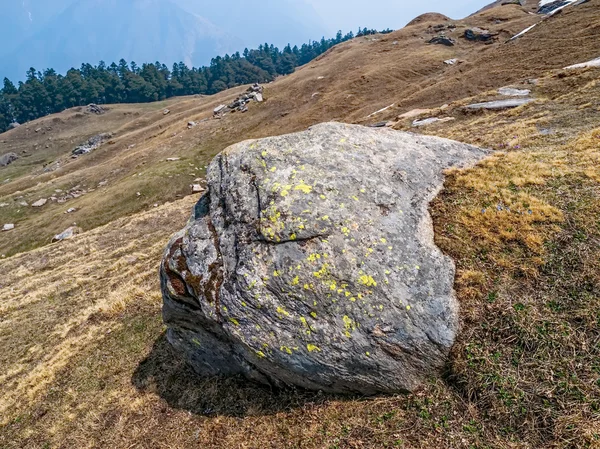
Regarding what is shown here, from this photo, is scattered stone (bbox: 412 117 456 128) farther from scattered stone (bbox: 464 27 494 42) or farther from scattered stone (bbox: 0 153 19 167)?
scattered stone (bbox: 0 153 19 167)

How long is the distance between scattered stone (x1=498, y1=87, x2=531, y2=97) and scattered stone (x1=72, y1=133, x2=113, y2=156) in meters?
99.5

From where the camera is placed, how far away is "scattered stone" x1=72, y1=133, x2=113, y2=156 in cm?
9269

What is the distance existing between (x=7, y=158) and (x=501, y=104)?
147137 mm

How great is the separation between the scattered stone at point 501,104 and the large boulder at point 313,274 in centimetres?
2472

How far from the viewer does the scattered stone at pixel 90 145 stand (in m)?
92.7

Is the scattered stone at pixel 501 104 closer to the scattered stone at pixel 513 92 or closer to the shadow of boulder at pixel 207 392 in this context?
the scattered stone at pixel 513 92

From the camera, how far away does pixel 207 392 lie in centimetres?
1154

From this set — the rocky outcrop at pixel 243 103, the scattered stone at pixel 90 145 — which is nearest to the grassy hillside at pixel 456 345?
the rocky outcrop at pixel 243 103

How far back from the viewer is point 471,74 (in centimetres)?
4747

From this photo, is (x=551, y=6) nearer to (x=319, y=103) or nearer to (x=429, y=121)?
(x=319, y=103)

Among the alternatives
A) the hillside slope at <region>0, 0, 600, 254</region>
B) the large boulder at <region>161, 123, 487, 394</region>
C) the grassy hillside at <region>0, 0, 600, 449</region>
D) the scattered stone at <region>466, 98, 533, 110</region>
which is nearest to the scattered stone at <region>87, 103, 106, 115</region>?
the hillside slope at <region>0, 0, 600, 254</region>

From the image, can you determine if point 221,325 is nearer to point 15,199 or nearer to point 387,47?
point 15,199

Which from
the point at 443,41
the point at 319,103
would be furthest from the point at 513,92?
the point at 443,41

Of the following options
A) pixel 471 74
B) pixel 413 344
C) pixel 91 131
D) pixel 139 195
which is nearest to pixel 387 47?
pixel 471 74
